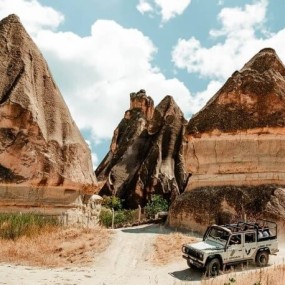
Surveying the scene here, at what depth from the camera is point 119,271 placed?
10.2 meters

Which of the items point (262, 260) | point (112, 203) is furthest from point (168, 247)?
point (112, 203)

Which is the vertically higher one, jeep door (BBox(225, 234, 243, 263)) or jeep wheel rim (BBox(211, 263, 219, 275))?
jeep door (BBox(225, 234, 243, 263))

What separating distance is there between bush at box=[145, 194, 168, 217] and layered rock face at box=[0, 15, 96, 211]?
1053 cm

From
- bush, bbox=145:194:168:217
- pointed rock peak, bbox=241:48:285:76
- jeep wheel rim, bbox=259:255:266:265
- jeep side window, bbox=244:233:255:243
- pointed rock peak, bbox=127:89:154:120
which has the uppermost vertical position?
pointed rock peak, bbox=127:89:154:120

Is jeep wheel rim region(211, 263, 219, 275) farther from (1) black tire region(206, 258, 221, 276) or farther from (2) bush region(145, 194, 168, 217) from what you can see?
(2) bush region(145, 194, 168, 217)

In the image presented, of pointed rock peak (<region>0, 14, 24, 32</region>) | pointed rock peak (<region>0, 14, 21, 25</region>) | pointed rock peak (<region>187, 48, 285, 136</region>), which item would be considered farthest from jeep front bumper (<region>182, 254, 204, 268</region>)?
pointed rock peak (<region>0, 14, 21, 25</region>)

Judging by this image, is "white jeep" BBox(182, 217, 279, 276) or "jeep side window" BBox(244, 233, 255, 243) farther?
"jeep side window" BBox(244, 233, 255, 243)

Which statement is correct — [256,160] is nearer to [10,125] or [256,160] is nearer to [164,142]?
[10,125]

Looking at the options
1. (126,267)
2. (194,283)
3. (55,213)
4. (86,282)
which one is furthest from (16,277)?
(55,213)

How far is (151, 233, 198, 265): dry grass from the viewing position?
10.9 m

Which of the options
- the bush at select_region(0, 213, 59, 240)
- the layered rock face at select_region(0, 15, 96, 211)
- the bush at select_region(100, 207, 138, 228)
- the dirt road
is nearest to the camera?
the dirt road

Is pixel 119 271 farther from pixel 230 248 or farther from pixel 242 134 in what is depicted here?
pixel 242 134

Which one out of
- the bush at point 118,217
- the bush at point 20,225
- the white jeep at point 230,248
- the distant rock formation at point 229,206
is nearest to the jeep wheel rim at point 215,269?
the white jeep at point 230,248

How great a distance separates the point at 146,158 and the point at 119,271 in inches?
898
